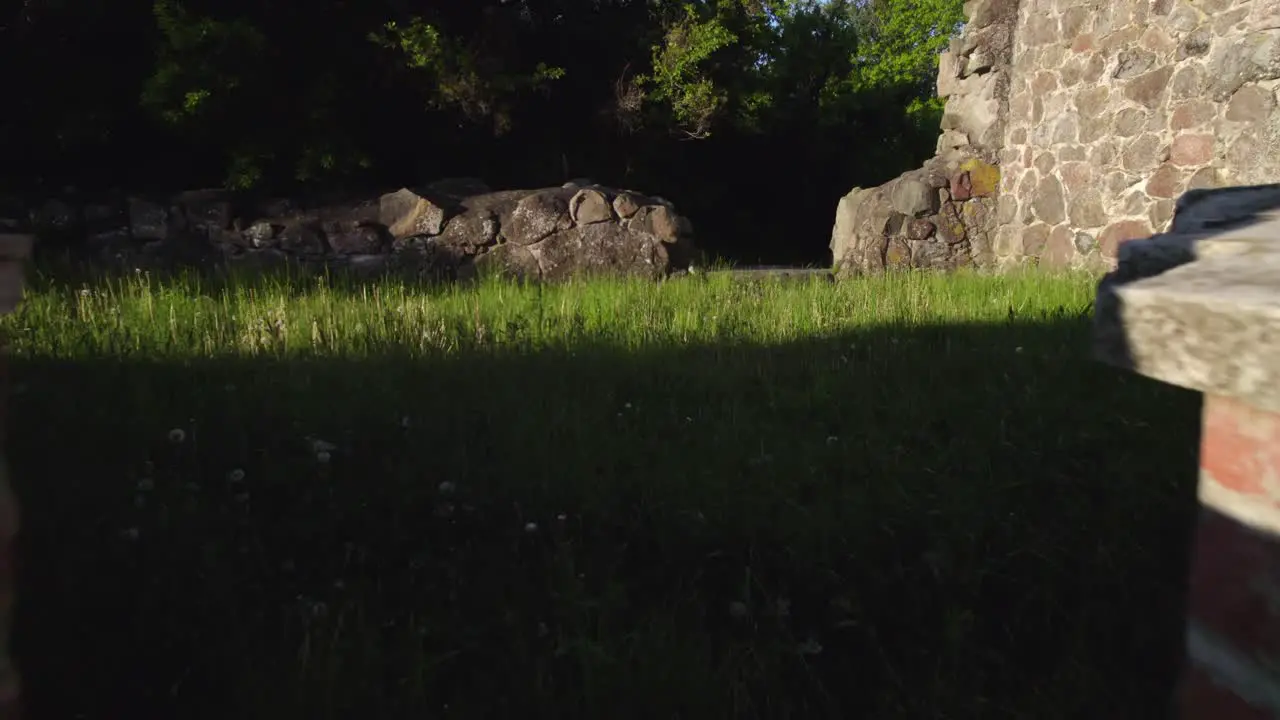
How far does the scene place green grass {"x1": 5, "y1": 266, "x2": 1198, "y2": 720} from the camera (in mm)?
1858

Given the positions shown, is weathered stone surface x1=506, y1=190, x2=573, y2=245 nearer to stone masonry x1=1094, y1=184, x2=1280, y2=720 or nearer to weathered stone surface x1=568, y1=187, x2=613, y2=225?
weathered stone surface x1=568, y1=187, x2=613, y2=225

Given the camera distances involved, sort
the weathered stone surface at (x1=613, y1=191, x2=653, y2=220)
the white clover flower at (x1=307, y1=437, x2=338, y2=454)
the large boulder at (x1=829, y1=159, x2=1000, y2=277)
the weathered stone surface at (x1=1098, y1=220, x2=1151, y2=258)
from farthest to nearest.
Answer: the large boulder at (x1=829, y1=159, x2=1000, y2=277)
the weathered stone surface at (x1=613, y1=191, x2=653, y2=220)
the weathered stone surface at (x1=1098, y1=220, x2=1151, y2=258)
the white clover flower at (x1=307, y1=437, x2=338, y2=454)

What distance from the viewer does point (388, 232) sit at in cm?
717

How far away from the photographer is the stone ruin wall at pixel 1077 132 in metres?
5.91

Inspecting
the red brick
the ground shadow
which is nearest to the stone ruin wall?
the ground shadow

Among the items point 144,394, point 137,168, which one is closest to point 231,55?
point 137,168

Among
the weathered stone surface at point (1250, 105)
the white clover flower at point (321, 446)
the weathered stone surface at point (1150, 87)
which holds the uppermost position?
the weathered stone surface at point (1150, 87)

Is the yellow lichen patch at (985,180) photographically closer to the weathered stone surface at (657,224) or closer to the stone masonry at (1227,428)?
the weathered stone surface at (657,224)

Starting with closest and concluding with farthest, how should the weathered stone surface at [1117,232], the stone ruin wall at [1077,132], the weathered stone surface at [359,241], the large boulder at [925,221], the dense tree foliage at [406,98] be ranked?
the stone ruin wall at [1077,132] < the weathered stone surface at [1117,232] < the weathered stone surface at [359,241] < the dense tree foliage at [406,98] < the large boulder at [925,221]

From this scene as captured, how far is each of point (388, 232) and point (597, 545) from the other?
17.3 feet

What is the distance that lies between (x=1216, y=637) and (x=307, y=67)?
328 inches

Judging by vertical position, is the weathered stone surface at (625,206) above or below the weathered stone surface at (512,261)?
above

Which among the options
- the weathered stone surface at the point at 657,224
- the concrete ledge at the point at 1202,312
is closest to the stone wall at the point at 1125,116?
the weathered stone surface at the point at 657,224

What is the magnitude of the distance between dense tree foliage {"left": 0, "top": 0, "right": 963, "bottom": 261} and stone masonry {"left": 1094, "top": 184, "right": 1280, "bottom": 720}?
24.7ft
